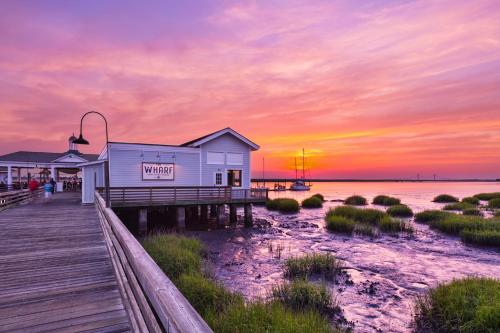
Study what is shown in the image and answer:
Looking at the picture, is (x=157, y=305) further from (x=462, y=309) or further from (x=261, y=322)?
(x=462, y=309)

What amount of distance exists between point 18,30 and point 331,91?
22349 mm

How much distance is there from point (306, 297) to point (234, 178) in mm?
18081

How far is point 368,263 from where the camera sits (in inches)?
485

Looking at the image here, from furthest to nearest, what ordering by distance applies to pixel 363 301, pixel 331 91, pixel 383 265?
pixel 331 91
pixel 383 265
pixel 363 301

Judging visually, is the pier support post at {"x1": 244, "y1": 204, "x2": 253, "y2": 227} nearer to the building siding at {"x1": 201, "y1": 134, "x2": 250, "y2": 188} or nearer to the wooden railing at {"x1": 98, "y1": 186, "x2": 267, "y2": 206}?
the wooden railing at {"x1": 98, "y1": 186, "x2": 267, "y2": 206}

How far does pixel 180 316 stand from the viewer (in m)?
1.62

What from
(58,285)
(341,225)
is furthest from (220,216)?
(58,285)

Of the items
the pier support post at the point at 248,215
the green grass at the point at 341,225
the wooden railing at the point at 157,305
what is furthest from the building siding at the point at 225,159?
the wooden railing at the point at 157,305

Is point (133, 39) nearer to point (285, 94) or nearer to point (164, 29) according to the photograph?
point (164, 29)

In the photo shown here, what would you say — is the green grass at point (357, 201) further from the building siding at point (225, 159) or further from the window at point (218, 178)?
the window at point (218, 178)

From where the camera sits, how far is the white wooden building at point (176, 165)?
20.5 metres

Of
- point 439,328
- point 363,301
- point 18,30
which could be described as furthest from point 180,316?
point 18,30

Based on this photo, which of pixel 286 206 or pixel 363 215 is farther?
pixel 286 206

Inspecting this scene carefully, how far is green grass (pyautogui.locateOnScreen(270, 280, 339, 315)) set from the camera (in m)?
7.18
